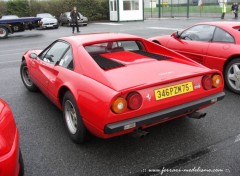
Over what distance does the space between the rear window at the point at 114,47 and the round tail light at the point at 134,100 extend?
129 cm

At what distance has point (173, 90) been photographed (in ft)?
10.5

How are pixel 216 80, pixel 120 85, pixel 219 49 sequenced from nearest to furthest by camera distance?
pixel 120 85 → pixel 216 80 → pixel 219 49

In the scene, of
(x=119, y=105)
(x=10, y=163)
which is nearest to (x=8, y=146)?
(x=10, y=163)

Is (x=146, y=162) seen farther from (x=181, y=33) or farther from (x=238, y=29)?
(x=181, y=33)

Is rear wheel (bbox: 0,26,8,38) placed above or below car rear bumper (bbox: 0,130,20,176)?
above

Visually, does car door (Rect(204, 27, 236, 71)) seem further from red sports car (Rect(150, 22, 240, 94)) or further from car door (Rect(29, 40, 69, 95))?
car door (Rect(29, 40, 69, 95))

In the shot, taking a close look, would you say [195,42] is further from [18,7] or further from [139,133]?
[18,7]

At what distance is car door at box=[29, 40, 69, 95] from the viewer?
424 cm

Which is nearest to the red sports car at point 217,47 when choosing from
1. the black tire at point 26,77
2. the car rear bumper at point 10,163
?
the black tire at point 26,77

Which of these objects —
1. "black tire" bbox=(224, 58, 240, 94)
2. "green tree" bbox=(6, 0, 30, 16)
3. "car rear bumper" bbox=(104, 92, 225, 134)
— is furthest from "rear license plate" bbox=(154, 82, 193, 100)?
"green tree" bbox=(6, 0, 30, 16)

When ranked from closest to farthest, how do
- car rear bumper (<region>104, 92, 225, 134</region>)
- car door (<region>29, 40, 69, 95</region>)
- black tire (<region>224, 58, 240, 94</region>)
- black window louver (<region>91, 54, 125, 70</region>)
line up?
car rear bumper (<region>104, 92, 225, 134</region>)
black window louver (<region>91, 54, 125, 70</region>)
car door (<region>29, 40, 69, 95</region>)
black tire (<region>224, 58, 240, 94</region>)

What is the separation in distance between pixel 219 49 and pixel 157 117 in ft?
10.5

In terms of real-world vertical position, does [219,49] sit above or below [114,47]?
below

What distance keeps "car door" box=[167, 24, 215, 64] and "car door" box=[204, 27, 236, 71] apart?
0.39ft
